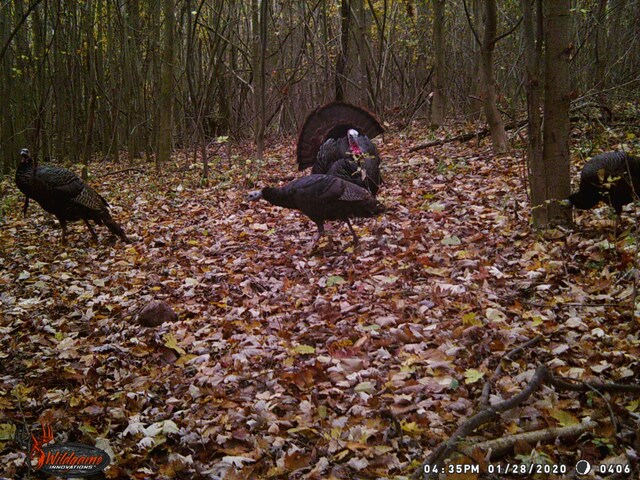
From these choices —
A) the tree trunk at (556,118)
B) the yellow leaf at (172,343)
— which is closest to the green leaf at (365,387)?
the yellow leaf at (172,343)

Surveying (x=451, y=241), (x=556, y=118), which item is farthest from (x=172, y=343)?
(x=556, y=118)

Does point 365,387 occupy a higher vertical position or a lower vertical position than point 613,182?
lower

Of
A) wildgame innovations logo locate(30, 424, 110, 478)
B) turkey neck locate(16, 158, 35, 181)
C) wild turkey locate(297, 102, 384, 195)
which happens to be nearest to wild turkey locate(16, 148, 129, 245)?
turkey neck locate(16, 158, 35, 181)

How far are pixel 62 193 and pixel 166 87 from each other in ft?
19.4

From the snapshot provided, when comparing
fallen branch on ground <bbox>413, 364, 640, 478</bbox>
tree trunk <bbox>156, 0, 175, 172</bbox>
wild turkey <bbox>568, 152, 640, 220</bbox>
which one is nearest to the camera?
fallen branch on ground <bbox>413, 364, 640, 478</bbox>

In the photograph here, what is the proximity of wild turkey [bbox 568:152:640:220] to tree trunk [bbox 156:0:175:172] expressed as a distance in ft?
33.5

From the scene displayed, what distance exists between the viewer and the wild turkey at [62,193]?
847 centimetres

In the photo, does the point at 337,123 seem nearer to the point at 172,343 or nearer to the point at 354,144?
the point at 354,144

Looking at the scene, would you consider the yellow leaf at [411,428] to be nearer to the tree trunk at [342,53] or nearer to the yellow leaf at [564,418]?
the yellow leaf at [564,418]

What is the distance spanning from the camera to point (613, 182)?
529 centimetres

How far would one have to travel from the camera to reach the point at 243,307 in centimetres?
587

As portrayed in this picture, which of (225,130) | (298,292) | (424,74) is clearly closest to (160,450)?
(298,292)

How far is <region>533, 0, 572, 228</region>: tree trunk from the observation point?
550 centimetres

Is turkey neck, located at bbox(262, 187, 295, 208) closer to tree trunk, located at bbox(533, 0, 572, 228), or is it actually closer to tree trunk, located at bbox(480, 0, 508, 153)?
tree trunk, located at bbox(533, 0, 572, 228)
